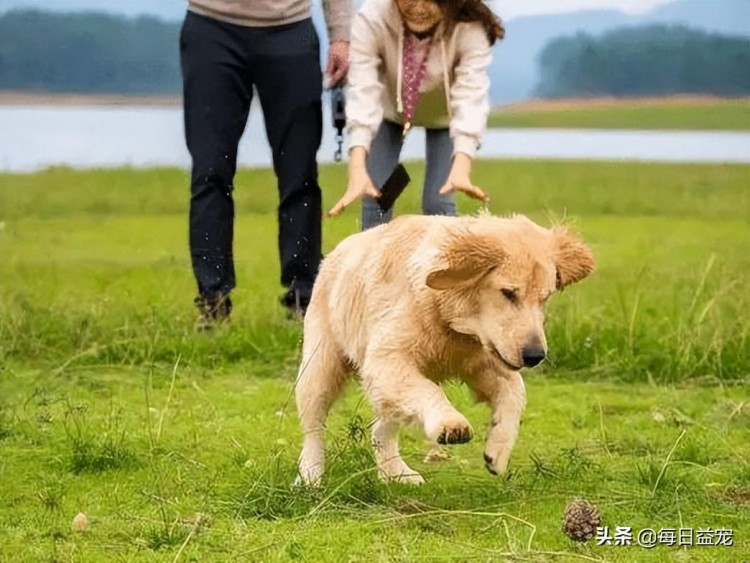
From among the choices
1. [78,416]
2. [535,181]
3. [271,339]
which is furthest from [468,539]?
[535,181]


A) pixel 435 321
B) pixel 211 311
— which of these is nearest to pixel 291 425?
pixel 211 311

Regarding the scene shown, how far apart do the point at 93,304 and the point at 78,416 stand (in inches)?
64.6

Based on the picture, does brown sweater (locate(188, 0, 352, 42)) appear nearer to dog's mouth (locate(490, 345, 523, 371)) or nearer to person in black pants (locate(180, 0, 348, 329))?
person in black pants (locate(180, 0, 348, 329))

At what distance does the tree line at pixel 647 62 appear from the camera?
9.99 meters

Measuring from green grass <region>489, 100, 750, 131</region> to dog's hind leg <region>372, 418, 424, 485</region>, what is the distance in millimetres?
6627

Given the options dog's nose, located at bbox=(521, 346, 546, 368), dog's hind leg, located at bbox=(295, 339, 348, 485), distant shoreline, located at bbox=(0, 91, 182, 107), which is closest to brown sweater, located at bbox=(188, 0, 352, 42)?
dog's hind leg, located at bbox=(295, 339, 348, 485)

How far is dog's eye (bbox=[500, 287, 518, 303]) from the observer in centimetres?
349

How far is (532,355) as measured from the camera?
11.2 ft

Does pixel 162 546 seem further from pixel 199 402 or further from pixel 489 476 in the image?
pixel 199 402

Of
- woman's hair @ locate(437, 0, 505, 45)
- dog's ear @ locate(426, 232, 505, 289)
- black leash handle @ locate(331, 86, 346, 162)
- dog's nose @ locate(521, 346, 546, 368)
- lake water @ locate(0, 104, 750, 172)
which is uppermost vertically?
woman's hair @ locate(437, 0, 505, 45)

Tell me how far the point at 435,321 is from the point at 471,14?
1652 mm

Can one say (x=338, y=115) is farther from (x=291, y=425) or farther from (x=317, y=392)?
(x=317, y=392)

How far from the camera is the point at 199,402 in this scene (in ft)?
17.8

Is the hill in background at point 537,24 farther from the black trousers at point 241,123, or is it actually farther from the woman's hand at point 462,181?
the woman's hand at point 462,181
